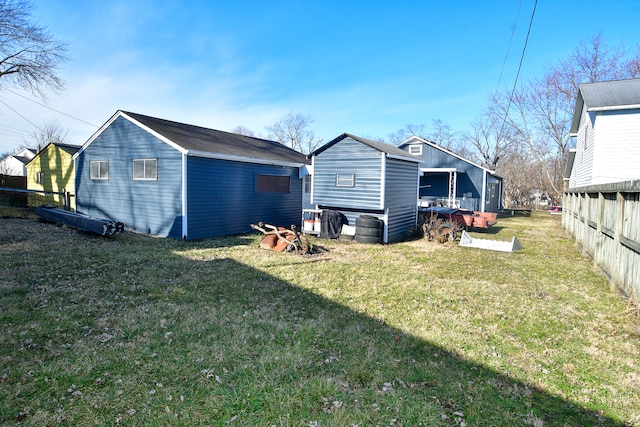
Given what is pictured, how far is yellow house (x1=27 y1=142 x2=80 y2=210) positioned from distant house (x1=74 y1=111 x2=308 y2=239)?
482 centimetres

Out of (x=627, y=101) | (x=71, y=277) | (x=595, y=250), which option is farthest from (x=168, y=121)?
(x=627, y=101)

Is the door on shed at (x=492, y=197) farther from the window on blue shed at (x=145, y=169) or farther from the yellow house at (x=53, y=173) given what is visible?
the yellow house at (x=53, y=173)

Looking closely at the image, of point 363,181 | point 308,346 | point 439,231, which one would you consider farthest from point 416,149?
point 308,346

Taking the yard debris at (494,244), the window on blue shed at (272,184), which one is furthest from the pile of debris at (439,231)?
the window on blue shed at (272,184)

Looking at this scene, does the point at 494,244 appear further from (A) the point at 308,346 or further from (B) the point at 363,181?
(A) the point at 308,346

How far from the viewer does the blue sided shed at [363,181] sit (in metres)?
11.6

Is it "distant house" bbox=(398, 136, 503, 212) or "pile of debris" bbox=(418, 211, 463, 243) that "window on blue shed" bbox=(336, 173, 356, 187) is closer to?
"pile of debris" bbox=(418, 211, 463, 243)

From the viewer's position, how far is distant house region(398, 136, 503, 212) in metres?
23.2

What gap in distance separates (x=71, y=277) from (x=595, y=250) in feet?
38.3

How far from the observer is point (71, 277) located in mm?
6621

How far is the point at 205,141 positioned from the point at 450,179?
54.9ft

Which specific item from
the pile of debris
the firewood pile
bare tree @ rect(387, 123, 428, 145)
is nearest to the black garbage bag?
the firewood pile

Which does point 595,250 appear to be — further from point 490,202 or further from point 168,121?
point 490,202

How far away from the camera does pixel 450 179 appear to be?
76.6ft
